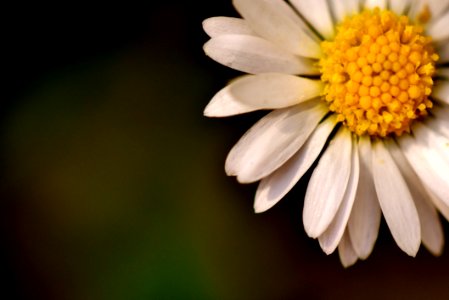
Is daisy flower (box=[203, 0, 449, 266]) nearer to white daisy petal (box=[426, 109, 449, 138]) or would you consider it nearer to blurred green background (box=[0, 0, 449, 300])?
white daisy petal (box=[426, 109, 449, 138])

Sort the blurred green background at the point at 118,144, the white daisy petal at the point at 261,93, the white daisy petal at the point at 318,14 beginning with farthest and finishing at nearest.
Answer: the blurred green background at the point at 118,144 < the white daisy petal at the point at 318,14 < the white daisy petal at the point at 261,93

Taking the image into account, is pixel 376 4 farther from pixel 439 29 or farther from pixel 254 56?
pixel 254 56

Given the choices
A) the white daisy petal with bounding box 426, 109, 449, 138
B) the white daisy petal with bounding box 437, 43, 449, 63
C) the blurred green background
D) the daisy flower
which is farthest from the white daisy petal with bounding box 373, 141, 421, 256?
the blurred green background

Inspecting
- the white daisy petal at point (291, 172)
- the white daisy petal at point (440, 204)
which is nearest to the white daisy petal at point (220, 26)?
the white daisy petal at point (291, 172)

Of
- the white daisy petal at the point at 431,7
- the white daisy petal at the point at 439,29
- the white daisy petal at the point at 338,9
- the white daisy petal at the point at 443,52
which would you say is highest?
the white daisy petal at the point at 338,9

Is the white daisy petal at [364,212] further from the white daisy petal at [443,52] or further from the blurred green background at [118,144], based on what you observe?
the blurred green background at [118,144]

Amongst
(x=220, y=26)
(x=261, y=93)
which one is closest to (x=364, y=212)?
(x=261, y=93)

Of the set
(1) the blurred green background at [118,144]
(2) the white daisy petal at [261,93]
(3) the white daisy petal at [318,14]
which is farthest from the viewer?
(1) the blurred green background at [118,144]
